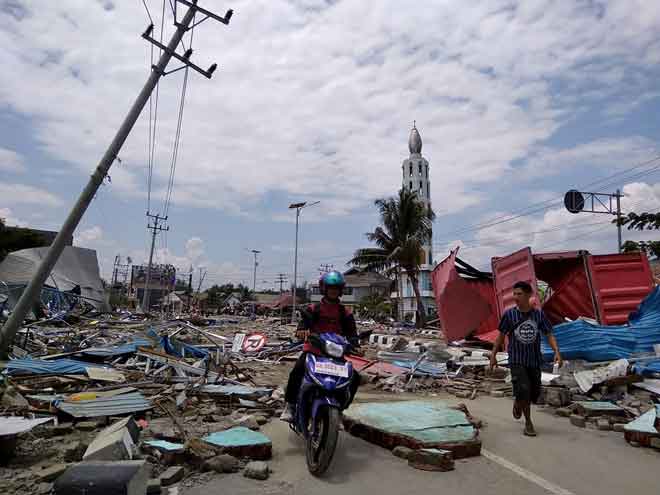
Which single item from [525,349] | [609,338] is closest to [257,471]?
[525,349]

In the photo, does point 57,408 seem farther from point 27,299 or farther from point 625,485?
point 625,485

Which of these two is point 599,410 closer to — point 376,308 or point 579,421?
point 579,421

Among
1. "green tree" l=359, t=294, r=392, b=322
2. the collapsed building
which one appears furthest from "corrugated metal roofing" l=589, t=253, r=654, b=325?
"green tree" l=359, t=294, r=392, b=322

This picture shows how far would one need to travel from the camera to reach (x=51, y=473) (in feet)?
12.2

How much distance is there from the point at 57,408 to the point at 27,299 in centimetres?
430

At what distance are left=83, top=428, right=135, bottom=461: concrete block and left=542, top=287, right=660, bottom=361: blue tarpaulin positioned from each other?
7.43m

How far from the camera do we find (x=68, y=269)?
41000 millimetres

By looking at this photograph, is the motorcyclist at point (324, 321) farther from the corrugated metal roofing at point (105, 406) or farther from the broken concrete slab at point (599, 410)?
the broken concrete slab at point (599, 410)

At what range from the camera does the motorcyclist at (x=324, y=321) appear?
15.8 ft

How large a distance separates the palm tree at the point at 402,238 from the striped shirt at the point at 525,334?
2567 centimetres

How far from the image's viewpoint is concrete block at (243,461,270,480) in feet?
12.9

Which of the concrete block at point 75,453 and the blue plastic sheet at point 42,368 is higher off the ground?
the blue plastic sheet at point 42,368

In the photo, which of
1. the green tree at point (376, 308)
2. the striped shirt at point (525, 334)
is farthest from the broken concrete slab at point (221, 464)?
the green tree at point (376, 308)

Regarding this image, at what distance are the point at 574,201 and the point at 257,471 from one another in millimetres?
21995
